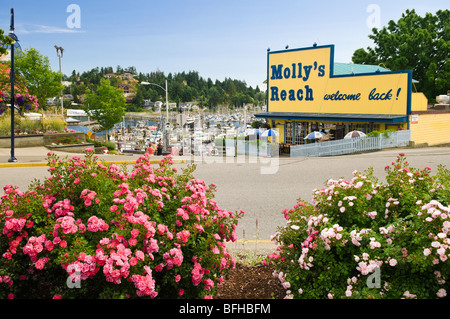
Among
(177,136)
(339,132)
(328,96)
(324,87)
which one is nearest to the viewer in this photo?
(339,132)

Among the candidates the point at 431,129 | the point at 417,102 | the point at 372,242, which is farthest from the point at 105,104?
the point at 372,242

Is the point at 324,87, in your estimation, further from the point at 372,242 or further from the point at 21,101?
the point at 372,242

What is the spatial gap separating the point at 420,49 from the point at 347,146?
3285cm

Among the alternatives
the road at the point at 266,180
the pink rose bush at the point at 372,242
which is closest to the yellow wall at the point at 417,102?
the road at the point at 266,180

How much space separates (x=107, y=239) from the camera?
4055 millimetres

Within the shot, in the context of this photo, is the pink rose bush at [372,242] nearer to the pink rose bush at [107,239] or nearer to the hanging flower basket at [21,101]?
the pink rose bush at [107,239]

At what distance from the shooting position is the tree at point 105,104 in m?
59.9

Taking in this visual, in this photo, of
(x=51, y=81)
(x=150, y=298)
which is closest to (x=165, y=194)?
(x=150, y=298)

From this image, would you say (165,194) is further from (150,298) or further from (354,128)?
(354,128)

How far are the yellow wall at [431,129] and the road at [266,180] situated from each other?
829cm

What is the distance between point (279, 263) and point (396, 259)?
4.53ft

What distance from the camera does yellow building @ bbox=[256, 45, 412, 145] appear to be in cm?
2897

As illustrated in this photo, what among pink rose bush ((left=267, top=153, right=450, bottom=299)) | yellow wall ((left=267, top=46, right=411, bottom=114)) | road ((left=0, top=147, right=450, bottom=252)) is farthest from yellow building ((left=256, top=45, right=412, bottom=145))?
pink rose bush ((left=267, top=153, right=450, bottom=299))

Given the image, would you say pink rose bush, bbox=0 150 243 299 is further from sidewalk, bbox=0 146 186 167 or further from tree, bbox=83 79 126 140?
tree, bbox=83 79 126 140
